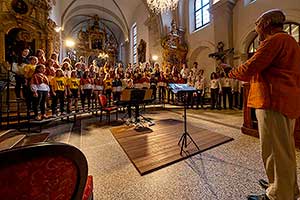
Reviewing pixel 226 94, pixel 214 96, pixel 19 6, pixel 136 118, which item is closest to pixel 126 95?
pixel 136 118

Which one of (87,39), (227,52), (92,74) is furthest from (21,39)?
(87,39)

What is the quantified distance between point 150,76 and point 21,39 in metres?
6.84

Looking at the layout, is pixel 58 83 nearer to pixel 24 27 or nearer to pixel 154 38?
pixel 24 27

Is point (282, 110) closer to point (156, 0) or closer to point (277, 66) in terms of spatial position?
point (277, 66)

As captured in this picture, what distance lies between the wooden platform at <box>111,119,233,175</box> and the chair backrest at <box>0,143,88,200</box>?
5.54ft

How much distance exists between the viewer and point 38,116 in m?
4.58

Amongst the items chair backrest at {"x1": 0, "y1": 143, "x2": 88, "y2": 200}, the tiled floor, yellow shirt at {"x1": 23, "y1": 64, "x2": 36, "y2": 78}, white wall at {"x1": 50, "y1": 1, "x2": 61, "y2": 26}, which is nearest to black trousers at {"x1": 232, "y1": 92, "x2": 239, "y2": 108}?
the tiled floor

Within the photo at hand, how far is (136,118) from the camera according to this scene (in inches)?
215

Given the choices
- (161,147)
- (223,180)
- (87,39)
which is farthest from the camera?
(87,39)

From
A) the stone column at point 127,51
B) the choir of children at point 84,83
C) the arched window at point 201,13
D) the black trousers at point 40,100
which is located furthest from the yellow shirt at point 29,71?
the stone column at point 127,51

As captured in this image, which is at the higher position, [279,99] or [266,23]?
[266,23]

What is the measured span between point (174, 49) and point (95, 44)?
1322 cm

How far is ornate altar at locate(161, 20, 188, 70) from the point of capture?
11.6 meters

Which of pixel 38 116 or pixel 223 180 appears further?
pixel 38 116
